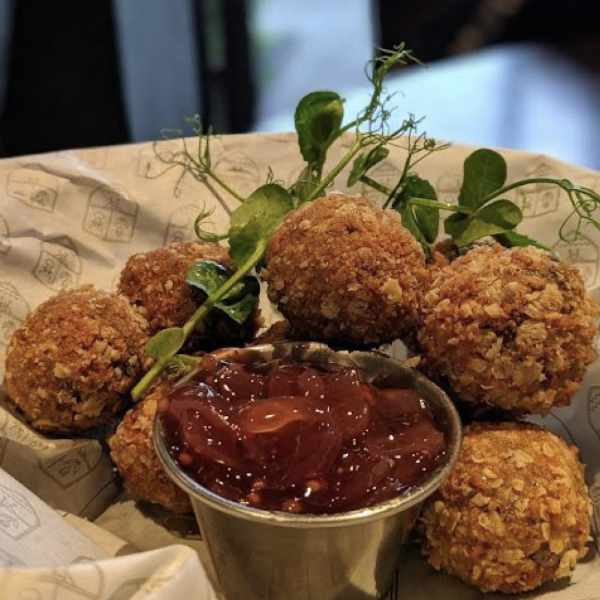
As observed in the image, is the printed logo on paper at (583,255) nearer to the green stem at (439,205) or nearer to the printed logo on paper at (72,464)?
the green stem at (439,205)

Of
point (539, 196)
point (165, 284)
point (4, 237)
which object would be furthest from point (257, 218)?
point (539, 196)

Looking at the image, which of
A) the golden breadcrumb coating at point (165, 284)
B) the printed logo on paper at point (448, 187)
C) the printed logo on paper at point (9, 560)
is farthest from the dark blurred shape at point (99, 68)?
the printed logo on paper at point (9, 560)

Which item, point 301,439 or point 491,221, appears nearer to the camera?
point 301,439

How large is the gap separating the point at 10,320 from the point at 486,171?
1.19 m

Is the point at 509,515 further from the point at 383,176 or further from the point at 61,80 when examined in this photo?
the point at 61,80

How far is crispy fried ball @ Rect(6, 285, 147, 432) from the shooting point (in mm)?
1891

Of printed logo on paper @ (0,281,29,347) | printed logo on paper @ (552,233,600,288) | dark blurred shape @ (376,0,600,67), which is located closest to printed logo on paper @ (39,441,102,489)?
printed logo on paper @ (0,281,29,347)

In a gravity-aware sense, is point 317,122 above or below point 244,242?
above

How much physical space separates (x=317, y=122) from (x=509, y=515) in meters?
1.11

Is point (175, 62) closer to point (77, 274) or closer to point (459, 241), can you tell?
point (77, 274)

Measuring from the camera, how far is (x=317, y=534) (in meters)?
1.53

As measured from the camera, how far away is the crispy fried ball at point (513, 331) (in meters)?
1.70

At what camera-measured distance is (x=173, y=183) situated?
101 inches

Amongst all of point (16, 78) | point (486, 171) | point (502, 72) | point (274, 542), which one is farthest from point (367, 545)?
point (502, 72)
